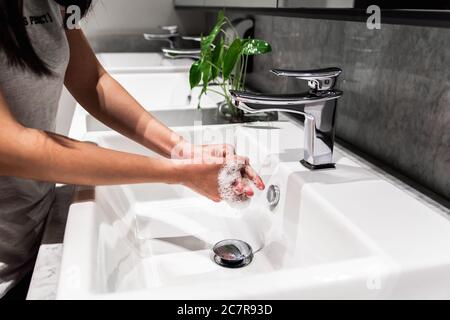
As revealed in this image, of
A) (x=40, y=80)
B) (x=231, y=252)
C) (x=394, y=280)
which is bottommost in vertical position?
(x=231, y=252)

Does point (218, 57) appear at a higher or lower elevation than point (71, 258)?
higher

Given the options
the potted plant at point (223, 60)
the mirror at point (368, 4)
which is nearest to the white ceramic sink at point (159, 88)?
the potted plant at point (223, 60)

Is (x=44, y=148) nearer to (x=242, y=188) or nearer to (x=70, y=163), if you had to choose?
(x=70, y=163)

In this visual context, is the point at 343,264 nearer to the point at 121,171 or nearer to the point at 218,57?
the point at 121,171

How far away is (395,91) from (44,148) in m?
0.58

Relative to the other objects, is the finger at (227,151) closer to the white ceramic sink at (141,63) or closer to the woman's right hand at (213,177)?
the woman's right hand at (213,177)

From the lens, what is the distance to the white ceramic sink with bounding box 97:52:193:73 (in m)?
1.64

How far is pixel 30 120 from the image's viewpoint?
669 mm

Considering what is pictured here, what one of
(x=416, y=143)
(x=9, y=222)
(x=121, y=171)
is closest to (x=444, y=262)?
(x=416, y=143)

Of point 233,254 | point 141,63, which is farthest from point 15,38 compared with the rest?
point 141,63

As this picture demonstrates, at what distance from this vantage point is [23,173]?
52 centimetres

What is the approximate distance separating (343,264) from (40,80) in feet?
1.66

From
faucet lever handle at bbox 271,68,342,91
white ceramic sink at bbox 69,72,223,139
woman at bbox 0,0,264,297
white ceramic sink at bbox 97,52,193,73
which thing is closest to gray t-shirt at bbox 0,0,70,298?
woman at bbox 0,0,264,297
